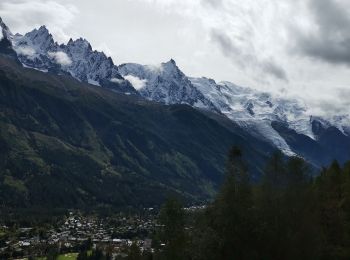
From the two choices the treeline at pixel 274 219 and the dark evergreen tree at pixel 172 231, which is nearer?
the treeline at pixel 274 219

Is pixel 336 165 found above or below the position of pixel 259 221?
above

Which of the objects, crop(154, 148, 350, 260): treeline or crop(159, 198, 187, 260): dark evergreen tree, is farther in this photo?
crop(159, 198, 187, 260): dark evergreen tree

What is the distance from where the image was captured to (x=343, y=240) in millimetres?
85938

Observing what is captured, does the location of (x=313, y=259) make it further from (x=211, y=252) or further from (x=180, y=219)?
(x=180, y=219)

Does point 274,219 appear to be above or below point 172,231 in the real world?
above

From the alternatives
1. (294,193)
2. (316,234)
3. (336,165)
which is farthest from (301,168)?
(336,165)

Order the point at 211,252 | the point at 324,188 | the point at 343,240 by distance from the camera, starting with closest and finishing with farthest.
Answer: the point at 211,252 → the point at 343,240 → the point at 324,188

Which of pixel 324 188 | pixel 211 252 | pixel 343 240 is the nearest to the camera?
pixel 211 252

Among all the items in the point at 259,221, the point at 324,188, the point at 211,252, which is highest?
the point at 324,188

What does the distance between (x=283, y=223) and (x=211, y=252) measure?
1160 centimetres

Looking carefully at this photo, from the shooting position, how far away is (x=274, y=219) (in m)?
82.3

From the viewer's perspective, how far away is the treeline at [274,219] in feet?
261

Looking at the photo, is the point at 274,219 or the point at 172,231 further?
the point at 172,231

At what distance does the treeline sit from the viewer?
261 feet
